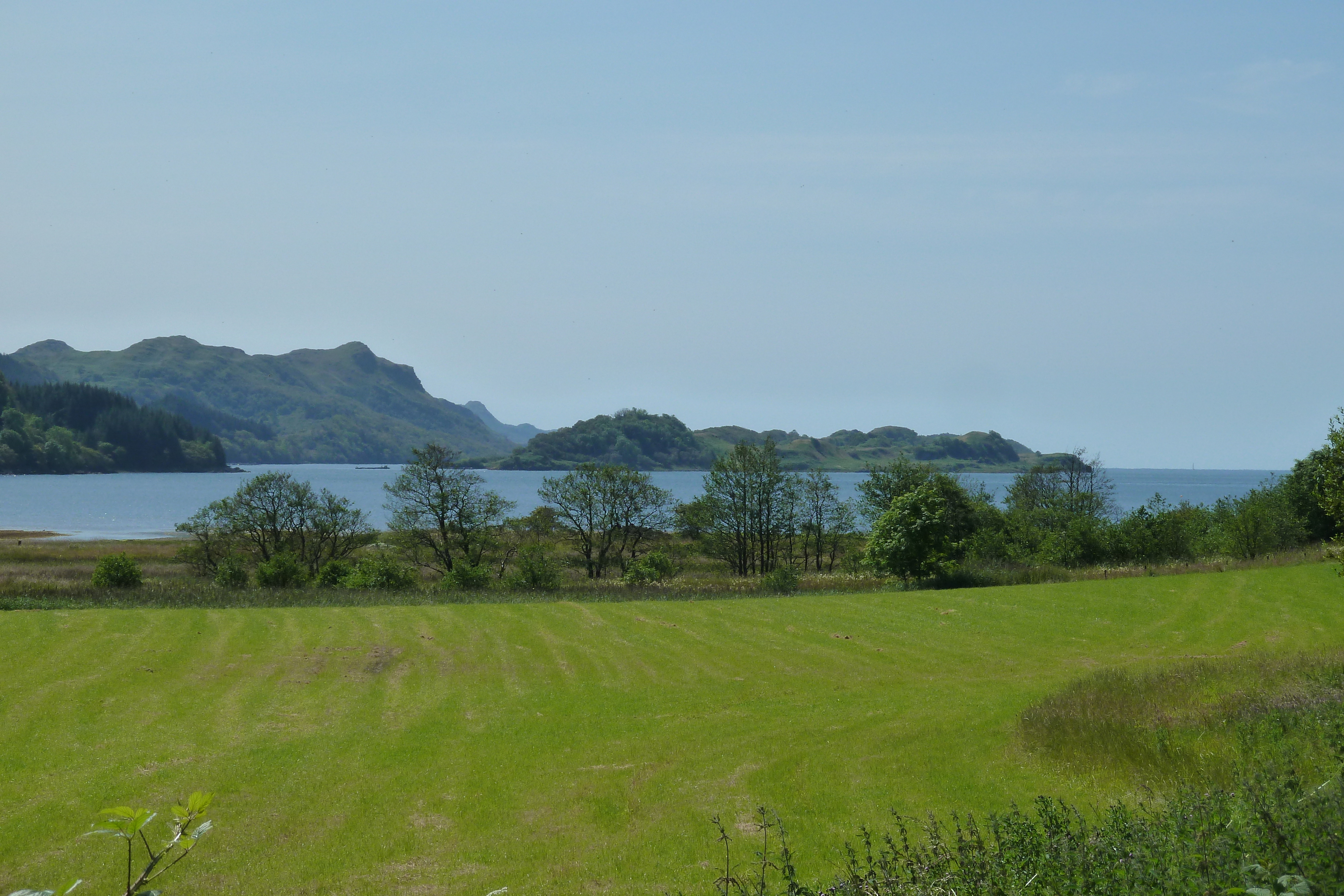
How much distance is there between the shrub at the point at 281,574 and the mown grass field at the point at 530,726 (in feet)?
55.8

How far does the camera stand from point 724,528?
7969cm

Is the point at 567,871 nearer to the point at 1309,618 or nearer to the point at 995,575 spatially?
the point at 1309,618

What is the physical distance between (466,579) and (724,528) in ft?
115

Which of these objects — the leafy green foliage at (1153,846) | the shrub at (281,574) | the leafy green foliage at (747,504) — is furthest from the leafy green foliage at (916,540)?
the leafy green foliage at (1153,846)

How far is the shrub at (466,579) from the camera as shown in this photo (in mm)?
48594

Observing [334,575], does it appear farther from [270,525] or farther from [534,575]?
[270,525]

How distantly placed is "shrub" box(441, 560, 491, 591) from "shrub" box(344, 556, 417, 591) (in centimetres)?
218

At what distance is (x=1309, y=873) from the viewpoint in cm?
529

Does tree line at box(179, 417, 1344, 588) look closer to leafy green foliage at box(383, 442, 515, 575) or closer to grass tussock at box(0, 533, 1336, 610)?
leafy green foliage at box(383, 442, 515, 575)

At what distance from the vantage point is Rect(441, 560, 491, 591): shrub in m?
48.6

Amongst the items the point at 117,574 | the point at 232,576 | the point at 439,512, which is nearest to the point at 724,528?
the point at 439,512

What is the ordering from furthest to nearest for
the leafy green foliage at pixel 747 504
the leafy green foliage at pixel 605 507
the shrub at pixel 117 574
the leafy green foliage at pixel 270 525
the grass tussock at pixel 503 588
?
the leafy green foliage at pixel 747 504 → the leafy green foliage at pixel 605 507 → the leafy green foliage at pixel 270 525 → the shrub at pixel 117 574 → the grass tussock at pixel 503 588

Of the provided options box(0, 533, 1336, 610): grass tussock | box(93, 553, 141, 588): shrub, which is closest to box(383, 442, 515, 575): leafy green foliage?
box(0, 533, 1336, 610): grass tussock

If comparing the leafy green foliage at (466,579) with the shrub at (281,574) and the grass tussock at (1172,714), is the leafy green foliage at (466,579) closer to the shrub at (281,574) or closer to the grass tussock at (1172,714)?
the shrub at (281,574)
